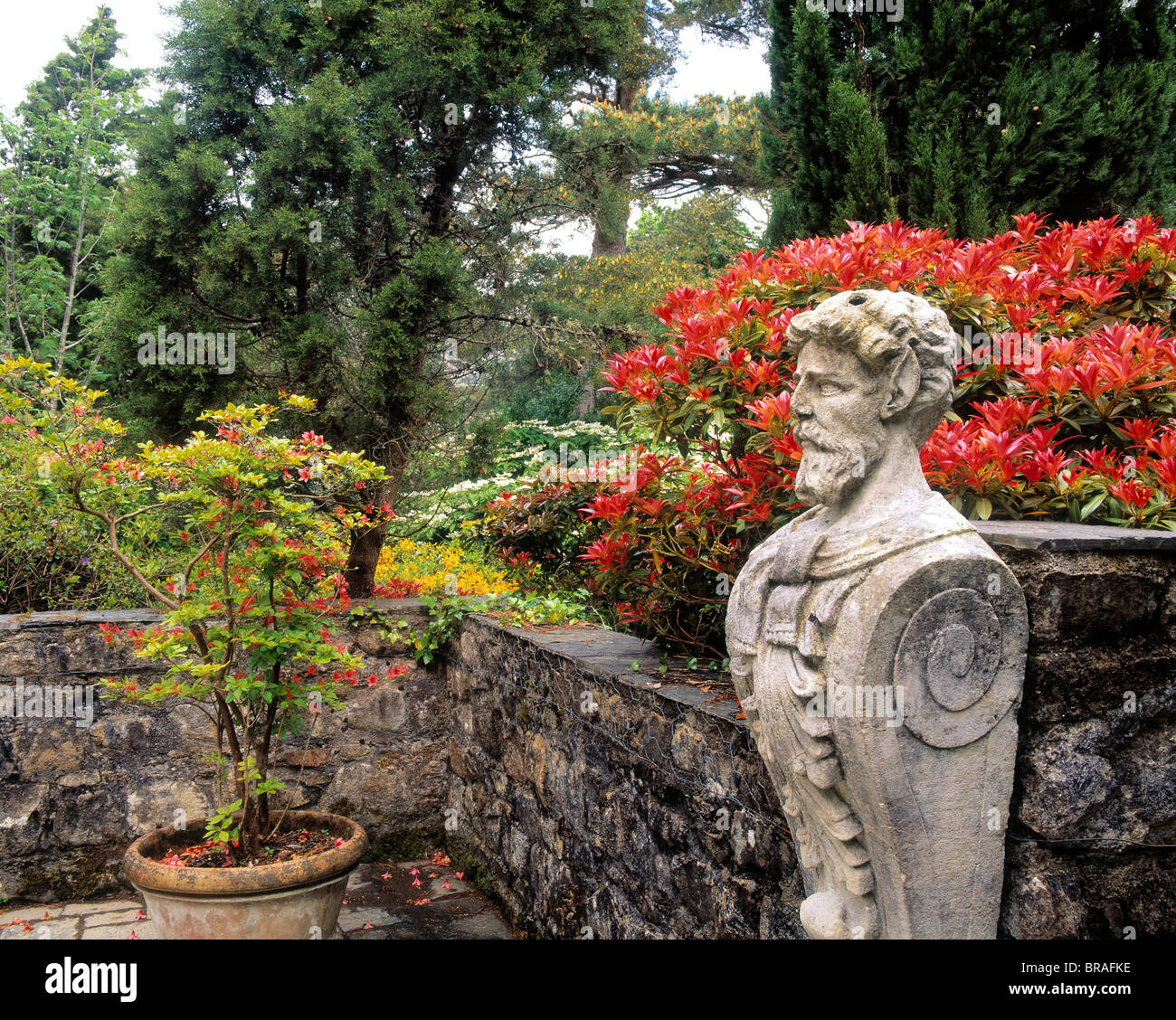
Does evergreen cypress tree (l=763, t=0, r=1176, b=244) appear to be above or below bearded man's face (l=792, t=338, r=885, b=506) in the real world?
above

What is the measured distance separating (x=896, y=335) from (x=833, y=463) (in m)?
0.27

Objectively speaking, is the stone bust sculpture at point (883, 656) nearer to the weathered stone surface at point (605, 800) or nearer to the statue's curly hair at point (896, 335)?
the statue's curly hair at point (896, 335)

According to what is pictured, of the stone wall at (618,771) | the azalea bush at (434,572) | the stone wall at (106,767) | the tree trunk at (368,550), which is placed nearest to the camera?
the stone wall at (618,771)

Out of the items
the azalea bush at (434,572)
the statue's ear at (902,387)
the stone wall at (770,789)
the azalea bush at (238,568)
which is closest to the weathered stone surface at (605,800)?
the stone wall at (770,789)

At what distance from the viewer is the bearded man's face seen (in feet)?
5.69

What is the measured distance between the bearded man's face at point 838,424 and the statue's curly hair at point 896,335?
3 centimetres

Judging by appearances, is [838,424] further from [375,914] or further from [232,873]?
[375,914]

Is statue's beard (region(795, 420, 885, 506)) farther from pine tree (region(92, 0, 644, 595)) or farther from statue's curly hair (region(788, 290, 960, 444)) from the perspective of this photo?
pine tree (region(92, 0, 644, 595))

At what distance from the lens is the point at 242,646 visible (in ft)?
11.4

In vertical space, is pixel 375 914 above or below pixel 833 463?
below

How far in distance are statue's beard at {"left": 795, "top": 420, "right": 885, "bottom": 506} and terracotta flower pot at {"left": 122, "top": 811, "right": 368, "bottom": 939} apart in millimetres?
2468

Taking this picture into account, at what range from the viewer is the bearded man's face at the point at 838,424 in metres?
1.73

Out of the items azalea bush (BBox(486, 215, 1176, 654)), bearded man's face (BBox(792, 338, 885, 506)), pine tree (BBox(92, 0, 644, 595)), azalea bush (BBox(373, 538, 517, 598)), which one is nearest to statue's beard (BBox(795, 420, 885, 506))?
bearded man's face (BBox(792, 338, 885, 506))

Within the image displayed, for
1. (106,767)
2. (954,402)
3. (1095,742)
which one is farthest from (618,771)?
(106,767)
